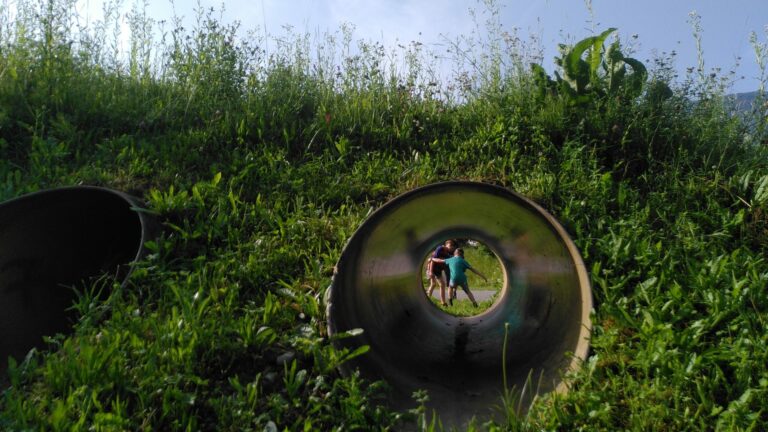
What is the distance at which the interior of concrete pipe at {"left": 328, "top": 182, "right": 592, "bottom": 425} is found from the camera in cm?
326

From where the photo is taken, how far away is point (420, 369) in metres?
3.56

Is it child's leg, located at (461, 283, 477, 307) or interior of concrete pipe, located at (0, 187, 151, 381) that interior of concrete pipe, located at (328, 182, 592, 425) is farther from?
interior of concrete pipe, located at (0, 187, 151, 381)

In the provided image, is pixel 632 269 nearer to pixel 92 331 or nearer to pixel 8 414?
pixel 92 331

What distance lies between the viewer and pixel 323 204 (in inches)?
171

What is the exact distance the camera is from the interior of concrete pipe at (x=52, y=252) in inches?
146

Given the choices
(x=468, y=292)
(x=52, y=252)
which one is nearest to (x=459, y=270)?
(x=468, y=292)

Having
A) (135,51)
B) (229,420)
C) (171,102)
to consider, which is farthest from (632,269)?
(135,51)

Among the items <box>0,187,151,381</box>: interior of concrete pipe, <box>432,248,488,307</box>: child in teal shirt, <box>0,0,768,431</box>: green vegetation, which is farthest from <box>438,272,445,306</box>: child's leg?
<box>0,187,151,381</box>: interior of concrete pipe

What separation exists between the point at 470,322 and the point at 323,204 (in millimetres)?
1346

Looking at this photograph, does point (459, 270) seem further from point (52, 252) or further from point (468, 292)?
point (52, 252)

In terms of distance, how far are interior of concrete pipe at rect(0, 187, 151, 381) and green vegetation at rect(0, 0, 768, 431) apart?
1.05ft

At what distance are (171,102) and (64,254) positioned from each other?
2.01m

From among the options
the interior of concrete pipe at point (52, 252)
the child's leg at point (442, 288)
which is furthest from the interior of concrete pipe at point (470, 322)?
the interior of concrete pipe at point (52, 252)

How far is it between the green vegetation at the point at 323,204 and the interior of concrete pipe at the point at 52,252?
0.32 metres
